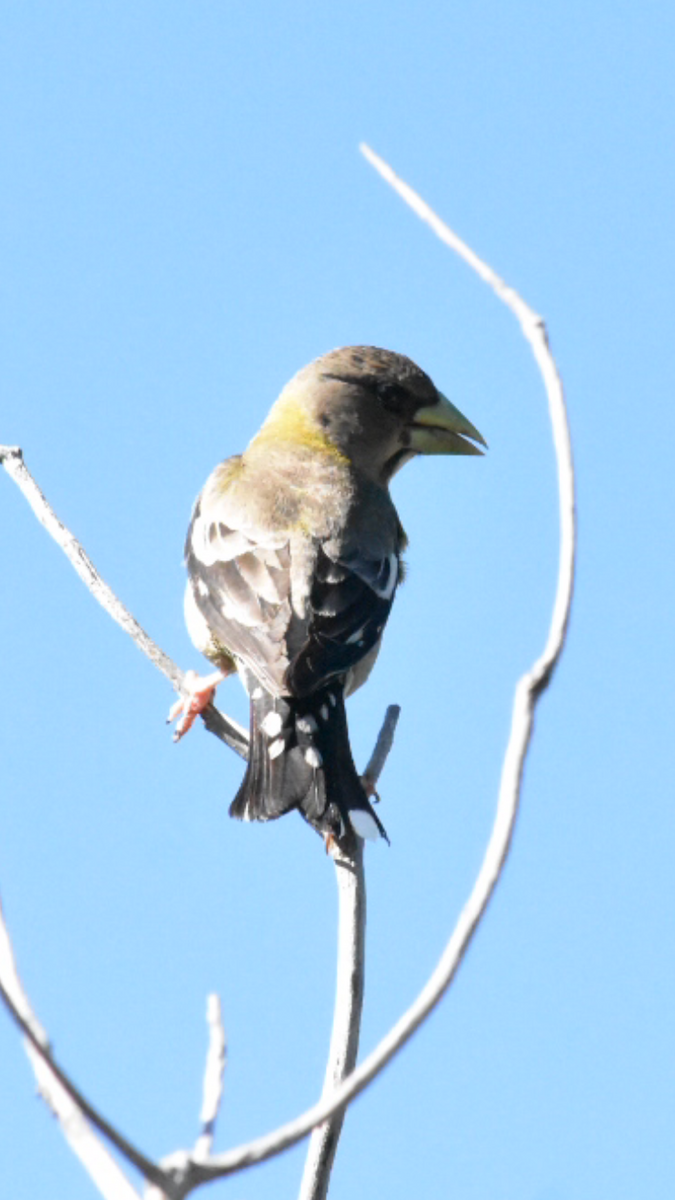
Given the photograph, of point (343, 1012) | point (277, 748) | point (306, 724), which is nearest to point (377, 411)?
point (306, 724)

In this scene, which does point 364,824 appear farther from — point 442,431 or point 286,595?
point 442,431

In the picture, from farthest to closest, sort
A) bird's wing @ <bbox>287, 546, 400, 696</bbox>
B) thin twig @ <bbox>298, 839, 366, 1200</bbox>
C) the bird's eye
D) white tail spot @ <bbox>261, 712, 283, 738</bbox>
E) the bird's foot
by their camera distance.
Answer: the bird's eye → the bird's foot → bird's wing @ <bbox>287, 546, 400, 696</bbox> → white tail spot @ <bbox>261, 712, 283, 738</bbox> → thin twig @ <bbox>298, 839, 366, 1200</bbox>

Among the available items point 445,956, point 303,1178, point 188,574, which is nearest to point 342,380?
point 188,574

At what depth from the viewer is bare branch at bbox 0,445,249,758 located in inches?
193

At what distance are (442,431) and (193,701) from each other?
2.34 metres

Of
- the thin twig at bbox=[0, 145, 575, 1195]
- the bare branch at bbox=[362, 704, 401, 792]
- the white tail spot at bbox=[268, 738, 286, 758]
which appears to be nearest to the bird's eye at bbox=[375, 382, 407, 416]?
the white tail spot at bbox=[268, 738, 286, 758]

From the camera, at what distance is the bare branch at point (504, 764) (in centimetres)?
202

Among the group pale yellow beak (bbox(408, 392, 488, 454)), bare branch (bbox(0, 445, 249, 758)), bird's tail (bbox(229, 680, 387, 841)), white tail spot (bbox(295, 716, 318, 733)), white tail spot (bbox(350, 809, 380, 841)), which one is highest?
pale yellow beak (bbox(408, 392, 488, 454))

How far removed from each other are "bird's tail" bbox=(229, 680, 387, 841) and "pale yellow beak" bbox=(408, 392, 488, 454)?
92.5 inches

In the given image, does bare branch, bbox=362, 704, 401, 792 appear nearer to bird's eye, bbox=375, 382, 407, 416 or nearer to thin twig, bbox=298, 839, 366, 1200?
thin twig, bbox=298, 839, 366, 1200

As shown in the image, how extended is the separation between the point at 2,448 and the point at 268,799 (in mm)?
1376

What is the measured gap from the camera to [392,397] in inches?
292

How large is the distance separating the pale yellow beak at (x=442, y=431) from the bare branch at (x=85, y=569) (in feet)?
8.28

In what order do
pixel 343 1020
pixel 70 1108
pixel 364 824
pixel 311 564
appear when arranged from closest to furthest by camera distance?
pixel 70 1108 < pixel 343 1020 < pixel 364 824 < pixel 311 564
